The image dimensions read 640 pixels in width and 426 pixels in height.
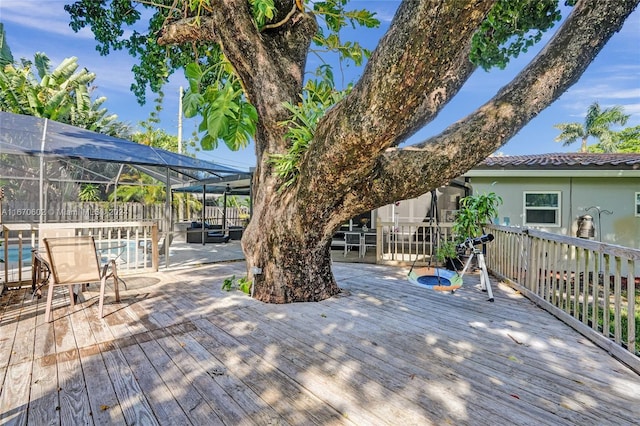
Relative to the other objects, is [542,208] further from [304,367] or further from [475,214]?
[304,367]

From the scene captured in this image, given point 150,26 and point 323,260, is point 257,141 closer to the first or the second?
point 323,260

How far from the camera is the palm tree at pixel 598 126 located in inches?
956

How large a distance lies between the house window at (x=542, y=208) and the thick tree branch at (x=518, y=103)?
235 inches

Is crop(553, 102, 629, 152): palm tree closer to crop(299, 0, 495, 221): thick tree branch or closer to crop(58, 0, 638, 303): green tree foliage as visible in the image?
crop(58, 0, 638, 303): green tree foliage

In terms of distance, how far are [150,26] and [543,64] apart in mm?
6811

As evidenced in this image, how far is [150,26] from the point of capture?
6.23m

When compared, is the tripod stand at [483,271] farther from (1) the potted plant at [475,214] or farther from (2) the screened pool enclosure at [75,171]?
(2) the screened pool enclosure at [75,171]

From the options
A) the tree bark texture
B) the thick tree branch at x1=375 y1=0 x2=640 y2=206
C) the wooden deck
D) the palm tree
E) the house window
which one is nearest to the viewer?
the wooden deck

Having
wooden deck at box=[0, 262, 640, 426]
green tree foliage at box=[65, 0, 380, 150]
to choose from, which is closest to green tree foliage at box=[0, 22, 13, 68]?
green tree foliage at box=[65, 0, 380, 150]

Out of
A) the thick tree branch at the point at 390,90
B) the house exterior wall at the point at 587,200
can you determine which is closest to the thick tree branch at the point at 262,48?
the thick tree branch at the point at 390,90

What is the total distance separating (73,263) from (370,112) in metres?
3.68

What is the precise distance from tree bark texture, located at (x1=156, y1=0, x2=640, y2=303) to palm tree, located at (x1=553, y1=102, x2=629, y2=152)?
28699 mm

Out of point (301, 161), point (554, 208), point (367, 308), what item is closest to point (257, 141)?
point (301, 161)

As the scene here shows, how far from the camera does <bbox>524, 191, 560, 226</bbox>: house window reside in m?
7.97
